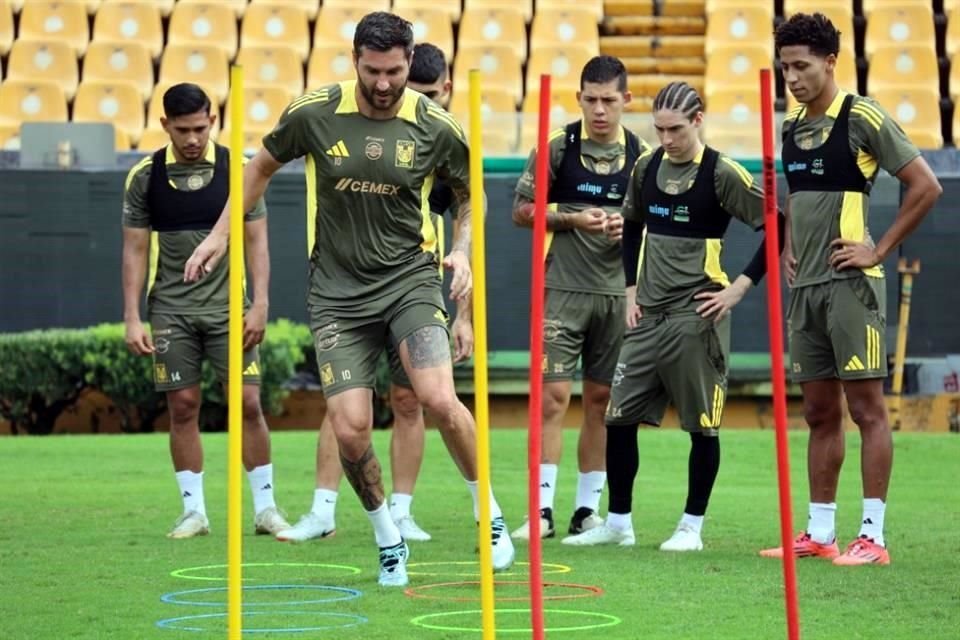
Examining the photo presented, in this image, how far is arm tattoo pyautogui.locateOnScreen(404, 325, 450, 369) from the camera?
7.43 metres

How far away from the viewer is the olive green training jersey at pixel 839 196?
323 inches

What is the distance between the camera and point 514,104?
68.2ft

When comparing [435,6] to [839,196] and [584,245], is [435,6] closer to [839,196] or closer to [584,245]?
[584,245]

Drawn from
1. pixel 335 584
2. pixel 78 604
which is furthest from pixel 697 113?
pixel 78 604

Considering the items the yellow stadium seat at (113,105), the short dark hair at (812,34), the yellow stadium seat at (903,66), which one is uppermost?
the yellow stadium seat at (903,66)

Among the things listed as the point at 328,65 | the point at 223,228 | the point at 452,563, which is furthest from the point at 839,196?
the point at 328,65

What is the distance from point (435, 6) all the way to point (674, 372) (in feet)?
45.5

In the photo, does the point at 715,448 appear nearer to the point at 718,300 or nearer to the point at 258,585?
the point at 718,300

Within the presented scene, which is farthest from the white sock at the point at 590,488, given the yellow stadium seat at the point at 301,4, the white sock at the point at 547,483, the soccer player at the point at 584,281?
the yellow stadium seat at the point at 301,4

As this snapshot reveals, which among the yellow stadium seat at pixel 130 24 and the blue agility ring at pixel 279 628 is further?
the yellow stadium seat at pixel 130 24

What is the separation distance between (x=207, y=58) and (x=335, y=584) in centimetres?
1477

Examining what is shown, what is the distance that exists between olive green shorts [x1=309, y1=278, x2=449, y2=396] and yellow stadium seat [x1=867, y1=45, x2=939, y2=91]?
46.6 ft

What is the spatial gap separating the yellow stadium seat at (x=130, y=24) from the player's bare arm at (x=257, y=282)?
13.2 m

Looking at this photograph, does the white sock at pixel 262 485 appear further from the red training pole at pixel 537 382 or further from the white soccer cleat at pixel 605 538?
the red training pole at pixel 537 382
